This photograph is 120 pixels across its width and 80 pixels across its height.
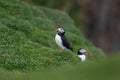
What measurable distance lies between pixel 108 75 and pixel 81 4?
48.7 metres

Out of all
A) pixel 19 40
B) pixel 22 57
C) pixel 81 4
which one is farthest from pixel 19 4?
pixel 81 4

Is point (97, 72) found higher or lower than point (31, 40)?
lower

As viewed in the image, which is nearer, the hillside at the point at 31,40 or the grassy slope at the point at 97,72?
the grassy slope at the point at 97,72

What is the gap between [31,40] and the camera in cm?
2366

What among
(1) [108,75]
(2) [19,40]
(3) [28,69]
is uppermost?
(2) [19,40]

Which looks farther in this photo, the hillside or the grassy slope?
the hillside

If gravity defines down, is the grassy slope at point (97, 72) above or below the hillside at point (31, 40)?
below

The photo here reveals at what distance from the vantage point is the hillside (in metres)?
18.7

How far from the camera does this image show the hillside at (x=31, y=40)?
61.3 ft

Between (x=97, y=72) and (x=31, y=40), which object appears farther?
(x=31, y=40)

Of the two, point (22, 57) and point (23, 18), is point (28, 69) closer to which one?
point (22, 57)

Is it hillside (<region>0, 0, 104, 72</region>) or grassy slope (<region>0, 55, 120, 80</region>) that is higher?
hillside (<region>0, 0, 104, 72</region>)

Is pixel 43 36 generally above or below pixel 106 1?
below

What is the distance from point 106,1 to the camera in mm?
61781
